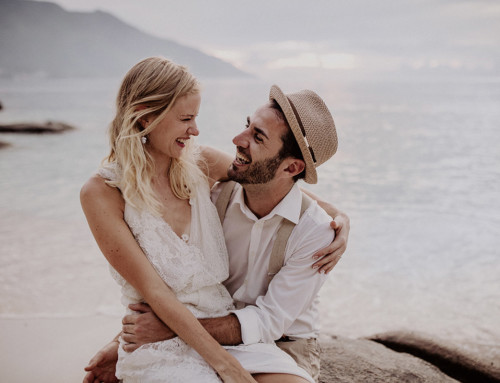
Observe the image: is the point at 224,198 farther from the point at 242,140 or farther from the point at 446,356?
the point at 446,356

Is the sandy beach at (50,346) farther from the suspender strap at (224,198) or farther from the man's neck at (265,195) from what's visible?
the man's neck at (265,195)

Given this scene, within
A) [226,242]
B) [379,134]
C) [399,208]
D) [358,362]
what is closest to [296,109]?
[226,242]

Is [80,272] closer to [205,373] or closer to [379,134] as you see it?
[205,373]

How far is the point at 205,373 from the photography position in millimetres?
2230

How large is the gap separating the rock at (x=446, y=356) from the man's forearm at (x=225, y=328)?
6.72ft

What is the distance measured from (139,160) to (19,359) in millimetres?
2158

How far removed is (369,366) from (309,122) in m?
1.77

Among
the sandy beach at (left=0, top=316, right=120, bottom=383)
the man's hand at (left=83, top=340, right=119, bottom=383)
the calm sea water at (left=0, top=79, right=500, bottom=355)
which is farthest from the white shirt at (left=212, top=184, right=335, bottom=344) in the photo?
the calm sea water at (left=0, top=79, right=500, bottom=355)

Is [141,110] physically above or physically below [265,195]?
above

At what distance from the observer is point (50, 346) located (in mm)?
3725

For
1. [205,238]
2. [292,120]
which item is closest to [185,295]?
[205,238]

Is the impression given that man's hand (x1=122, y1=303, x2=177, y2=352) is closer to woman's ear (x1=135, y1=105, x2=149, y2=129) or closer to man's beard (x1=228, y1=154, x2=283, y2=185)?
man's beard (x1=228, y1=154, x2=283, y2=185)

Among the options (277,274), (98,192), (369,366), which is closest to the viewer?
(98,192)

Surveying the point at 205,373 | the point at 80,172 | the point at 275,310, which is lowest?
the point at 80,172
